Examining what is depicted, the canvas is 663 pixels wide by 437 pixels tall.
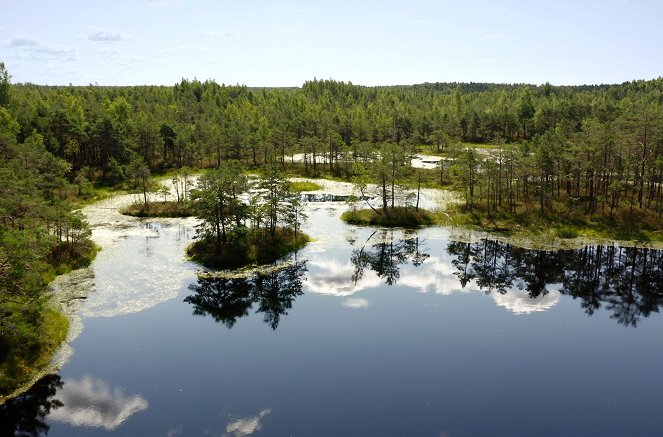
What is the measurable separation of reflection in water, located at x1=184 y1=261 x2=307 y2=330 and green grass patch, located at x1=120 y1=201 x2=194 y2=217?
32.2 m

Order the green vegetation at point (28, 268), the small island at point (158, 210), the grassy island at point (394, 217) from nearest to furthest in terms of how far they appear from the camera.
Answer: the green vegetation at point (28, 268) → the grassy island at point (394, 217) → the small island at point (158, 210)

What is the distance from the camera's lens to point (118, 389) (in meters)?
35.9

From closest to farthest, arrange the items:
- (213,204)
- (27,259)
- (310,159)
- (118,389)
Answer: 1. (118,389)
2. (27,259)
3. (213,204)
4. (310,159)

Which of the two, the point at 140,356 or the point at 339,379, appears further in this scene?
the point at 140,356

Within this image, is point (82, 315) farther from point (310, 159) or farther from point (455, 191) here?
point (310, 159)

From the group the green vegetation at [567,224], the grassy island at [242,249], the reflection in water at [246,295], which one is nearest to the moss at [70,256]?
the grassy island at [242,249]

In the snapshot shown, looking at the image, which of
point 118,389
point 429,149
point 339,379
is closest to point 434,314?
point 339,379

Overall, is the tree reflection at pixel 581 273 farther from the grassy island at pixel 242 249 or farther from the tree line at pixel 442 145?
the grassy island at pixel 242 249

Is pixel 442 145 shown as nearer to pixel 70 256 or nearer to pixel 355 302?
pixel 355 302

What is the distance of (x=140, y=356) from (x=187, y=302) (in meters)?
11.3

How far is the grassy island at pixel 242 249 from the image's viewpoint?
62094 mm

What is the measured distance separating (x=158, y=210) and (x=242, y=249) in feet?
100

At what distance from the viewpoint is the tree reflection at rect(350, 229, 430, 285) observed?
61844 millimetres

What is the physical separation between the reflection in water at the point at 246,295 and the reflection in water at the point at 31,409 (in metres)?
15.7
